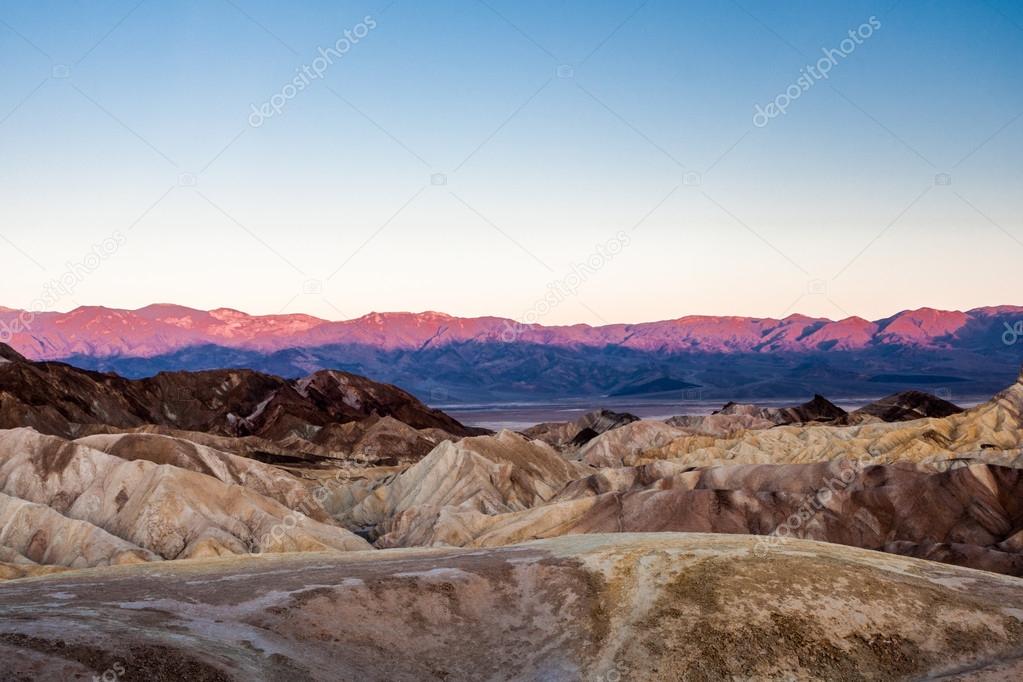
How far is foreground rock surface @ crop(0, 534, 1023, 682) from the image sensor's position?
96.1 feet

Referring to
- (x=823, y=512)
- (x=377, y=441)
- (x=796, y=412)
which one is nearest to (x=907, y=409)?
(x=796, y=412)

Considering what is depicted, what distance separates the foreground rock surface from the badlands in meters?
0.10

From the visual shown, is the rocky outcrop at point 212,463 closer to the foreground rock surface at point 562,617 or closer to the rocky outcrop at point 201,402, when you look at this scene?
the rocky outcrop at point 201,402

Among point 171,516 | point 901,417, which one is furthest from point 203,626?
point 901,417

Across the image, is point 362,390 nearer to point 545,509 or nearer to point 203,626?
point 545,509

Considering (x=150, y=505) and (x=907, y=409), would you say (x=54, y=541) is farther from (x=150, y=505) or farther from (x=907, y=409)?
(x=907, y=409)

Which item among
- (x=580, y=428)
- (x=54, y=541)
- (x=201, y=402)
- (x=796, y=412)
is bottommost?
(x=54, y=541)

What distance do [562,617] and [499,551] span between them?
8.16m

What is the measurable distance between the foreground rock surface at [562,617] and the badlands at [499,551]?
105mm

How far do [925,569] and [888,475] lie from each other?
33.1m

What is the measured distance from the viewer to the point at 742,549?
1510 inches

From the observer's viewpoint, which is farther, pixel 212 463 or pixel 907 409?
pixel 907 409

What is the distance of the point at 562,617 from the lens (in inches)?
1359

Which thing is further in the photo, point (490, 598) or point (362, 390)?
point (362, 390)
